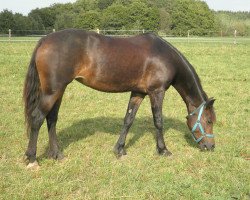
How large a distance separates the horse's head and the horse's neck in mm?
123

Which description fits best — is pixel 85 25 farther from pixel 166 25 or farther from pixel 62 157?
pixel 62 157

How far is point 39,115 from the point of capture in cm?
460

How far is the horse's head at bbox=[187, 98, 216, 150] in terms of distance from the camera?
5379 millimetres

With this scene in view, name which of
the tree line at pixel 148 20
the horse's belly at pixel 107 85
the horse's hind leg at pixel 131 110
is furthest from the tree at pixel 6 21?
the horse's belly at pixel 107 85

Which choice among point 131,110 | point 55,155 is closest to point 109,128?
point 131,110

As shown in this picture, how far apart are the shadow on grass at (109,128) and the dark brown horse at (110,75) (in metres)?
0.83

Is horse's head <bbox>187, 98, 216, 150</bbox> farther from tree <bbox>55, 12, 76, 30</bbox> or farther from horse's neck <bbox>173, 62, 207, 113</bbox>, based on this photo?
tree <bbox>55, 12, 76, 30</bbox>

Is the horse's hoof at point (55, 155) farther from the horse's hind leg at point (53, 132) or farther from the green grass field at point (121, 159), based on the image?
the green grass field at point (121, 159)

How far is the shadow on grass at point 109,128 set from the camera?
616 cm

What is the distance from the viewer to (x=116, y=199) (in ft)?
12.8

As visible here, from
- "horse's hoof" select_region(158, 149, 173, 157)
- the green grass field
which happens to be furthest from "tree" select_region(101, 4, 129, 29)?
"horse's hoof" select_region(158, 149, 173, 157)

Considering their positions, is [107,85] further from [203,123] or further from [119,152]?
[203,123]

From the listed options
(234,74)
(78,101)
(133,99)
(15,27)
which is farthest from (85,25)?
(133,99)

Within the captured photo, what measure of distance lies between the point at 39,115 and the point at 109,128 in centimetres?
250
